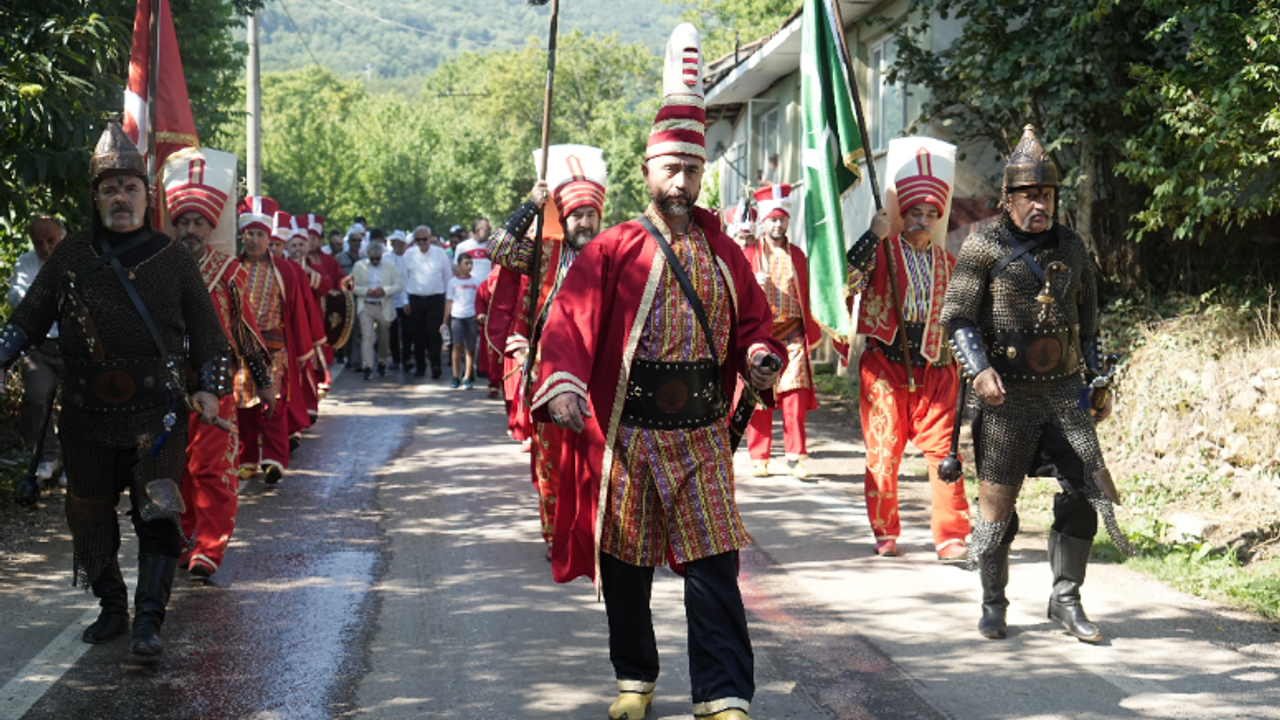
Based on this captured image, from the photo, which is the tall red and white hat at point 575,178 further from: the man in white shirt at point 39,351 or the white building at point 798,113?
the white building at point 798,113

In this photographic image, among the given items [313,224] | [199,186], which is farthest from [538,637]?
[313,224]

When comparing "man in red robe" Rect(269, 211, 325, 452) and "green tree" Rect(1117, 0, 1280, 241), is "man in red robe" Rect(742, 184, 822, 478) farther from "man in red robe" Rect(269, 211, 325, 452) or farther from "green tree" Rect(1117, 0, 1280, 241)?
"man in red robe" Rect(269, 211, 325, 452)

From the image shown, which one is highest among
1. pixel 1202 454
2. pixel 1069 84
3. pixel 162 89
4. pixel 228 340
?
pixel 1069 84

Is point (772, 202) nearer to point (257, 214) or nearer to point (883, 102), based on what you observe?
point (257, 214)

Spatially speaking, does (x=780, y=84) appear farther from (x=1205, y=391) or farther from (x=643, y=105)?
(x=643, y=105)

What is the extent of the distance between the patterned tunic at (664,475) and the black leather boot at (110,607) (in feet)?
8.26

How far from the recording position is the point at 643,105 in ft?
170

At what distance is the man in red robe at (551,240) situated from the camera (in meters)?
7.48

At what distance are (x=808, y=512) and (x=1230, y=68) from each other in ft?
15.4

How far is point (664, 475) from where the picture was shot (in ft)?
15.8

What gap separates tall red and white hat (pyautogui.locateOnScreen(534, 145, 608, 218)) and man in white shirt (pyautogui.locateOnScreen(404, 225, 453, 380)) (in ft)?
37.9

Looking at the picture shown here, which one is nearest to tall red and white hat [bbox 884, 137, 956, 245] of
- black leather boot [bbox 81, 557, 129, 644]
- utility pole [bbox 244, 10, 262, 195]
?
black leather boot [bbox 81, 557, 129, 644]

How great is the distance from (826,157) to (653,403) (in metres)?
2.91

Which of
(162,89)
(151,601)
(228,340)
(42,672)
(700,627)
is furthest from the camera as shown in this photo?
(162,89)
